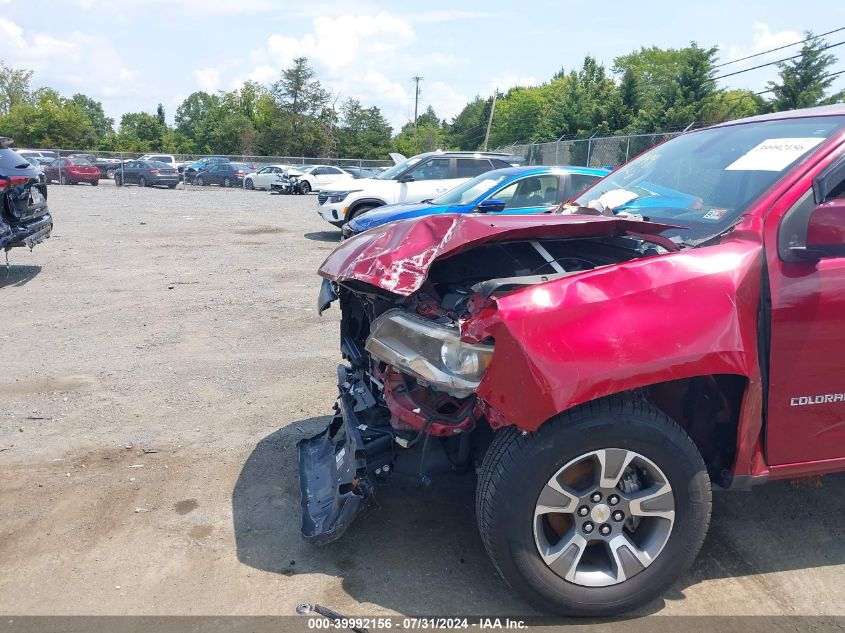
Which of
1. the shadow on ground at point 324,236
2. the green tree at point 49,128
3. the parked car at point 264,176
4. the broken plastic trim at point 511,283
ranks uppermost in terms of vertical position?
the green tree at point 49,128

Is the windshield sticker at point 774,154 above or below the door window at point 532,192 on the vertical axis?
above

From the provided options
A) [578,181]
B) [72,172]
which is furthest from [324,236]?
[72,172]

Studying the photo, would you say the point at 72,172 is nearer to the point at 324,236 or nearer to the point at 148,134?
the point at 324,236

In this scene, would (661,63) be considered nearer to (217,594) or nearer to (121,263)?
(121,263)

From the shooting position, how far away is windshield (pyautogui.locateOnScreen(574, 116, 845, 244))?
10.5ft

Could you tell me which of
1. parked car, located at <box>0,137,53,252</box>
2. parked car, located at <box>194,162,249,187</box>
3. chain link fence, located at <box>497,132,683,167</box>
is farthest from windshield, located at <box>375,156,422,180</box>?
parked car, located at <box>194,162,249,187</box>

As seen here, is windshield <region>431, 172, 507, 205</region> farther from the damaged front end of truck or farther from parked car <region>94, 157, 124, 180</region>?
parked car <region>94, 157, 124, 180</region>

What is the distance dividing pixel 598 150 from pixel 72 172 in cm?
2624

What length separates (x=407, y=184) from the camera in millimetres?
14242

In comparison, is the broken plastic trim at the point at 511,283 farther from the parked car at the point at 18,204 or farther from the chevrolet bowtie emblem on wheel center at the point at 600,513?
the parked car at the point at 18,204

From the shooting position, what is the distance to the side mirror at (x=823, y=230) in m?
2.80

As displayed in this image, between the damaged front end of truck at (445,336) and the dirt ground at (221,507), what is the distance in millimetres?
332

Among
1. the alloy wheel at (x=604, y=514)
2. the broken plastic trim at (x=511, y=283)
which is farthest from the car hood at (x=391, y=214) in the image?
the alloy wheel at (x=604, y=514)

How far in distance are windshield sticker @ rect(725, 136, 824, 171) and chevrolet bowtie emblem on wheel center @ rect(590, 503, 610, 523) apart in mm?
1742
